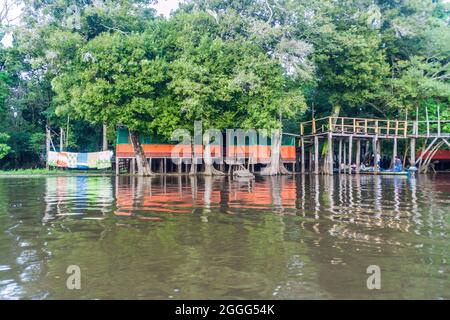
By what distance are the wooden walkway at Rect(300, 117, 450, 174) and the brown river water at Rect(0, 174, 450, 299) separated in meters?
17.5

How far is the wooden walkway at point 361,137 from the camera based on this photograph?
95.1ft

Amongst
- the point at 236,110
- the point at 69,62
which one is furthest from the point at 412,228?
the point at 69,62

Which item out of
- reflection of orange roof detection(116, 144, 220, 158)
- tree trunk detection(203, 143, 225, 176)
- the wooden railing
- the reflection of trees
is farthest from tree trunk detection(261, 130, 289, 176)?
the reflection of trees

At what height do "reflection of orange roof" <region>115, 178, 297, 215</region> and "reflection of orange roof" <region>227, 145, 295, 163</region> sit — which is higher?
"reflection of orange roof" <region>227, 145, 295, 163</region>

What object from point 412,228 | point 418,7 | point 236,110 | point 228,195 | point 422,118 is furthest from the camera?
point 422,118

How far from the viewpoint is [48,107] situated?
3366cm

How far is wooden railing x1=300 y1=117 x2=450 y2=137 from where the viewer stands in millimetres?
28938

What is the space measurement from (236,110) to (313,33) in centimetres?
683

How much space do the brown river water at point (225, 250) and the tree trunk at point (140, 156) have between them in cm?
1511

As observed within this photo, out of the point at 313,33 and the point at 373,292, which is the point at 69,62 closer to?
the point at 313,33

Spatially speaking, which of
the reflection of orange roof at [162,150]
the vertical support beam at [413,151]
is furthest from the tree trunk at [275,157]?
the vertical support beam at [413,151]

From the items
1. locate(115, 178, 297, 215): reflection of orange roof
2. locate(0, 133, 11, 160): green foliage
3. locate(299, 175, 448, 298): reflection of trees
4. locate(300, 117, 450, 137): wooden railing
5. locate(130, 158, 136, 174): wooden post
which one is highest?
locate(300, 117, 450, 137): wooden railing

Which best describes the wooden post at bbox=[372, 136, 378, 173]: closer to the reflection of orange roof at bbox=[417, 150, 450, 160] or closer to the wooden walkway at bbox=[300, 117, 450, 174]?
the wooden walkway at bbox=[300, 117, 450, 174]

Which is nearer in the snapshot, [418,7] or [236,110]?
[236,110]
